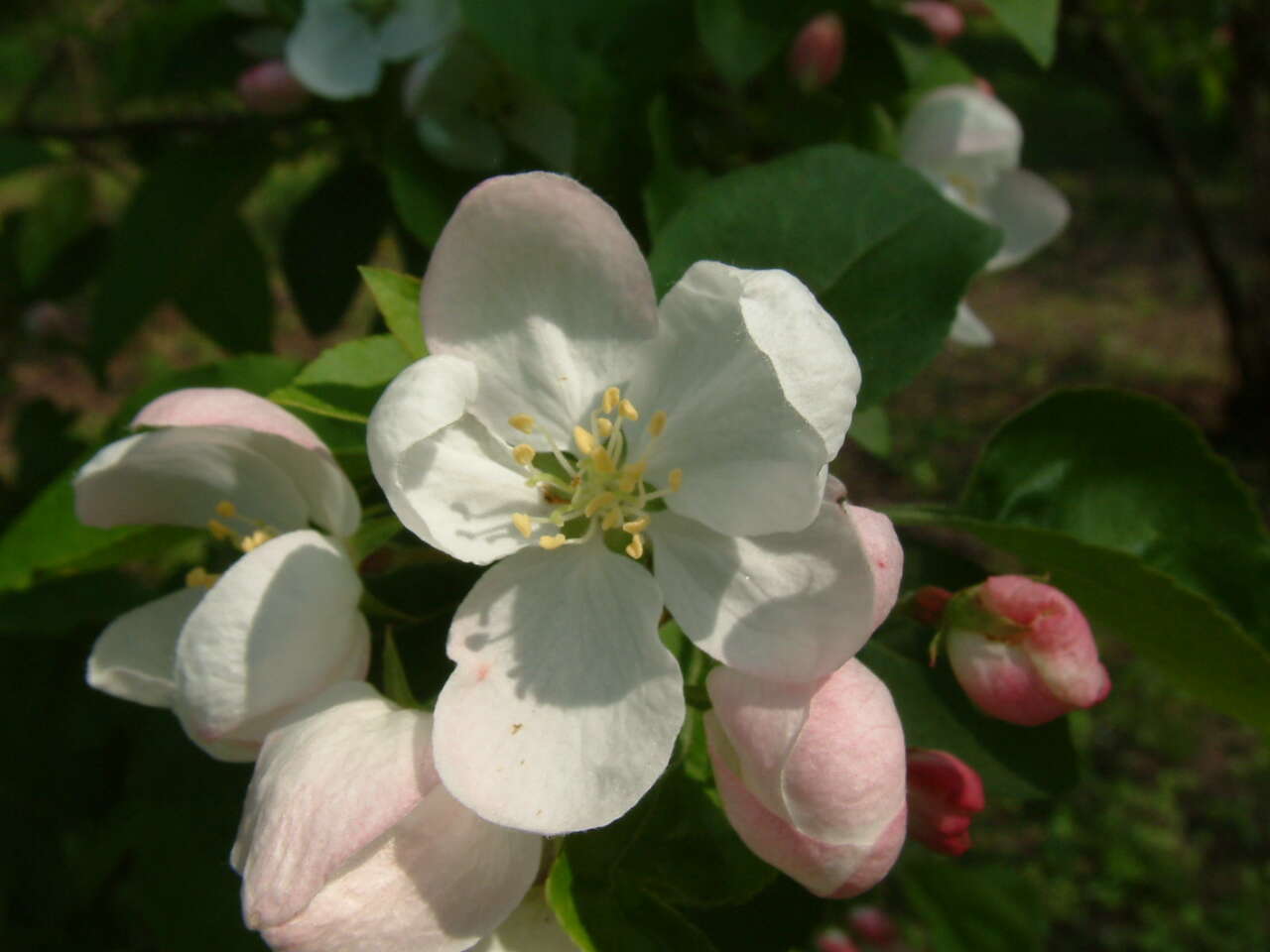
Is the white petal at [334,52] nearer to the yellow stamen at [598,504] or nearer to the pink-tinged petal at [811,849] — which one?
the yellow stamen at [598,504]

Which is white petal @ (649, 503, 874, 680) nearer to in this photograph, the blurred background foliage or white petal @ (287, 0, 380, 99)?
the blurred background foliage

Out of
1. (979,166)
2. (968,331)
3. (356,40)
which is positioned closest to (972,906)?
(968,331)

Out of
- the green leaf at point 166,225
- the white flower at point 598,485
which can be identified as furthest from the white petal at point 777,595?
the green leaf at point 166,225

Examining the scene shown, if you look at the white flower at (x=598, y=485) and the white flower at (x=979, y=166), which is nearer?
the white flower at (x=598, y=485)

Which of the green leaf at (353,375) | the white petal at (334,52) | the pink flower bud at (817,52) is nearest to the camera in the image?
the green leaf at (353,375)

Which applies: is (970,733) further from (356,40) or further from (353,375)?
(356,40)

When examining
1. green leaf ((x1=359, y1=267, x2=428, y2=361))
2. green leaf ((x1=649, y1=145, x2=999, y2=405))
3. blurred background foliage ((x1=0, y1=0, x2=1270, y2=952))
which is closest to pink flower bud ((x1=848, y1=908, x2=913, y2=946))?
blurred background foliage ((x1=0, y1=0, x2=1270, y2=952))
